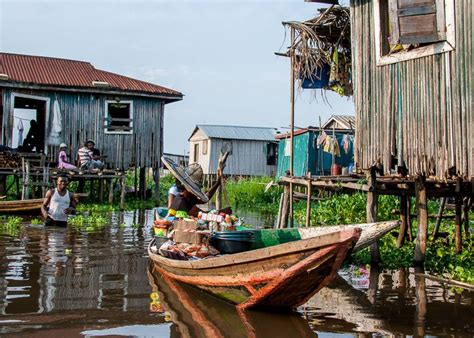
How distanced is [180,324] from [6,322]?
6.01ft

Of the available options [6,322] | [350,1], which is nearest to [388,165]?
[350,1]

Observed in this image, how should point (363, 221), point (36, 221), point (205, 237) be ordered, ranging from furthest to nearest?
point (36, 221), point (363, 221), point (205, 237)

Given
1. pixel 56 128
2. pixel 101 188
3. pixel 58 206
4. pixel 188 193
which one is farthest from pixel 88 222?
pixel 188 193

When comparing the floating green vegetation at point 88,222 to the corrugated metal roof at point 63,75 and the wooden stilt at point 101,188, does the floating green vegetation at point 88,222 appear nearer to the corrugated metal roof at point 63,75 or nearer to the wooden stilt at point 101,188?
the wooden stilt at point 101,188

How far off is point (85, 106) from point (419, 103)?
15.7m

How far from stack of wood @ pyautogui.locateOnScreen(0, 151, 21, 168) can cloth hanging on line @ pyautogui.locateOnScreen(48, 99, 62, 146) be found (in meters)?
1.45

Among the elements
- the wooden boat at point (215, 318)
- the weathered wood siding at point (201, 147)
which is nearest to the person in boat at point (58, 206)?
the wooden boat at point (215, 318)

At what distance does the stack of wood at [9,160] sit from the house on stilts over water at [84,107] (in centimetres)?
84

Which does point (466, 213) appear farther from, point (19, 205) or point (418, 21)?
point (19, 205)

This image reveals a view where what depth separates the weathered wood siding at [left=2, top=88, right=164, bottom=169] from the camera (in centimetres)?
2241

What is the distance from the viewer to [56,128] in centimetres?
2234

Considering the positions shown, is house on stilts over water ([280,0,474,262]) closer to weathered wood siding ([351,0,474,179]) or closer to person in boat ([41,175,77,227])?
weathered wood siding ([351,0,474,179])

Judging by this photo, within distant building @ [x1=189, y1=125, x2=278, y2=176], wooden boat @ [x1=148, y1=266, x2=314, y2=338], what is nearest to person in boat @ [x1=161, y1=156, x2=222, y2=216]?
wooden boat @ [x1=148, y1=266, x2=314, y2=338]

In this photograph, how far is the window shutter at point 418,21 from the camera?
922 centimetres
